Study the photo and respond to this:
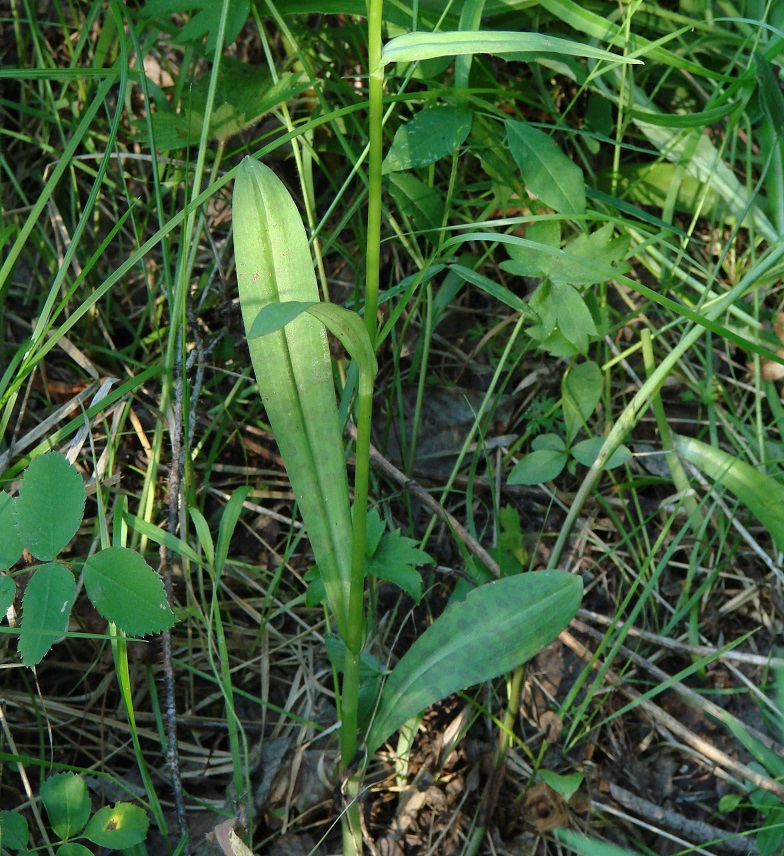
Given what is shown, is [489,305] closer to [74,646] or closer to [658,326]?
[658,326]

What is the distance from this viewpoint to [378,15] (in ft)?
3.09

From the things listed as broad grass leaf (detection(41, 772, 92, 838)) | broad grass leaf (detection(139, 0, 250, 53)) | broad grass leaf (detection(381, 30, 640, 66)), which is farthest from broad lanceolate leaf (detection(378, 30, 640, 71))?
broad grass leaf (detection(41, 772, 92, 838))

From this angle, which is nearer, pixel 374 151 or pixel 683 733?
pixel 374 151

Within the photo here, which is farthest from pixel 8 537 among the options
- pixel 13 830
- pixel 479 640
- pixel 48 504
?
pixel 479 640

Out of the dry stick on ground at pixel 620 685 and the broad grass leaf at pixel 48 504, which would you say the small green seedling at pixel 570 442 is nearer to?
the dry stick on ground at pixel 620 685

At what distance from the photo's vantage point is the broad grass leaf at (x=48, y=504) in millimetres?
1133

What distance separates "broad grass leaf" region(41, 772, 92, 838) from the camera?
3.80ft

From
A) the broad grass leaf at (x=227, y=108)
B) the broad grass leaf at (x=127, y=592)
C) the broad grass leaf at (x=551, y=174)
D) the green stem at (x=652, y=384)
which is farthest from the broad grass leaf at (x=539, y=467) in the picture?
the broad grass leaf at (x=227, y=108)

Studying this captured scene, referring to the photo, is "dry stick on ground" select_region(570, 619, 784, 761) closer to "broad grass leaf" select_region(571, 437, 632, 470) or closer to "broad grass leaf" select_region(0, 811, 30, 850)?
"broad grass leaf" select_region(571, 437, 632, 470)

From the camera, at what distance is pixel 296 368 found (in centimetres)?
121

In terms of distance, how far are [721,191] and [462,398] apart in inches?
29.0

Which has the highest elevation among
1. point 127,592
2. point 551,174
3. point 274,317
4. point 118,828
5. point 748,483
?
point 274,317

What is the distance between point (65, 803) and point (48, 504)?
0.43 metres

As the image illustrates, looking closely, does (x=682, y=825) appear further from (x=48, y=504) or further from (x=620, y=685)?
(x=48, y=504)
